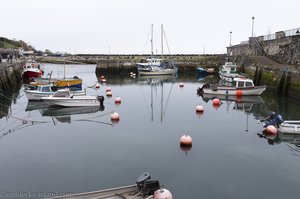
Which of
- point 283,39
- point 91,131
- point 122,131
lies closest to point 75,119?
point 91,131

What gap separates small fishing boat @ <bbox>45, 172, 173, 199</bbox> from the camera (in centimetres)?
830

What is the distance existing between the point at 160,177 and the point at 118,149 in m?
3.98

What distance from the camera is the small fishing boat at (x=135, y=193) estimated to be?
27.2 ft

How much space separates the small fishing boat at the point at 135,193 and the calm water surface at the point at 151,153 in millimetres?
1693

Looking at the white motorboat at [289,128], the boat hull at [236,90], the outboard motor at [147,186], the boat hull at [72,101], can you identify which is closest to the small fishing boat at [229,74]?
the boat hull at [236,90]

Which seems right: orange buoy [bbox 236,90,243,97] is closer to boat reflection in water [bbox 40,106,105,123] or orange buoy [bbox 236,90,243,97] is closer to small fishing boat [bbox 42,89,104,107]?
boat reflection in water [bbox 40,106,105,123]

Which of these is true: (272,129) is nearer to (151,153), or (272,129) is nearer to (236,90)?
(151,153)

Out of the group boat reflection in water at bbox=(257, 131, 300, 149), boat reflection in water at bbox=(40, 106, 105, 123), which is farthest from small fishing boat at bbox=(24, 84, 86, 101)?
boat reflection in water at bbox=(257, 131, 300, 149)

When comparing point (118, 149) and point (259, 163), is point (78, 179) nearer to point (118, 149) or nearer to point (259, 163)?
point (118, 149)

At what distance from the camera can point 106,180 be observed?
11109 mm

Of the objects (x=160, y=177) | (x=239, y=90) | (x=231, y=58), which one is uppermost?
(x=231, y=58)

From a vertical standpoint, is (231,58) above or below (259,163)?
above

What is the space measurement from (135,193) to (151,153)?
544 centimetres

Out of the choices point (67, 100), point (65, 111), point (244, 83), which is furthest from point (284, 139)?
point (67, 100)
